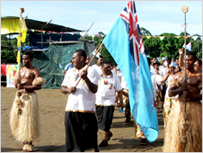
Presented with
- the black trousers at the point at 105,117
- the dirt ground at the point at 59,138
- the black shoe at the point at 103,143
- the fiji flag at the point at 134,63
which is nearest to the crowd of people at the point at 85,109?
the fiji flag at the point at 134,63

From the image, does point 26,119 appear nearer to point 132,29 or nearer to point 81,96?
point 81,96

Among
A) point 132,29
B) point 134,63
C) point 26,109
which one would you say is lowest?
point 26,109

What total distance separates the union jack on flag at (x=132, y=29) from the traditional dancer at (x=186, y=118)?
88 cm

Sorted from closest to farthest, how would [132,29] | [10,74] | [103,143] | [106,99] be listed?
[132,29], [103,143], [106,99], [10,74]

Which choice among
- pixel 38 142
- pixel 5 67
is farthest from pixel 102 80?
pixel 5 67

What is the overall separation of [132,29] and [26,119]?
2.69 metres

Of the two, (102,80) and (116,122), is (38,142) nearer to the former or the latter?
(102,80)

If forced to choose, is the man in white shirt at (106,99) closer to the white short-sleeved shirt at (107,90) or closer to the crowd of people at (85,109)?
the white short-sleeved shirt at (107,90)

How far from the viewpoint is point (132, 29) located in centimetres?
470

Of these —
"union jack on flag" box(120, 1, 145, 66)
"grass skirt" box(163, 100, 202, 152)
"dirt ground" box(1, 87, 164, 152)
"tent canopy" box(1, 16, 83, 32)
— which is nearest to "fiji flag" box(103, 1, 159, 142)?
"union jack on flag" box(120, 1, 145, 66)

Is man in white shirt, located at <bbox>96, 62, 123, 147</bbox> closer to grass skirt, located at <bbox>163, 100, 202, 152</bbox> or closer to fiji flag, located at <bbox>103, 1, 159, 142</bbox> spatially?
grass skirt, located at <bbox>163, 100, 202, 152</bbox>

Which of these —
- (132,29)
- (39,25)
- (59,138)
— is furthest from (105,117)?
(39,25)

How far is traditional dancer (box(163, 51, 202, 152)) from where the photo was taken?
187 inches

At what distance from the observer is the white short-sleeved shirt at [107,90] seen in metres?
6.74
